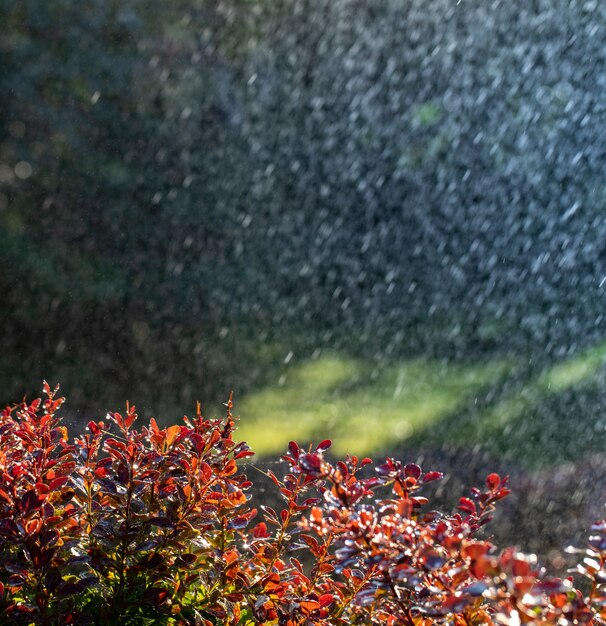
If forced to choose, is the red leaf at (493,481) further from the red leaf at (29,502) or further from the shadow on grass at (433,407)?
the shadow on grass at (433,407)

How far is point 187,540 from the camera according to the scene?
1038 mm

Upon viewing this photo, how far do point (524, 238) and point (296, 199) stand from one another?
166 cm

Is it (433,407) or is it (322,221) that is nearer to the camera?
(433,407)

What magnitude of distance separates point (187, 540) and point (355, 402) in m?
3.37

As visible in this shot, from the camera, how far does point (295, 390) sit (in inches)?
174

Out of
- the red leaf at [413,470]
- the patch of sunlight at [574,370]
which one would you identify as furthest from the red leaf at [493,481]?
the patch of sunlight at [574,370]

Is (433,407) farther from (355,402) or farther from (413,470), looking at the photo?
(413,470)

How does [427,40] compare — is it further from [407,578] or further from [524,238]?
[407,578]

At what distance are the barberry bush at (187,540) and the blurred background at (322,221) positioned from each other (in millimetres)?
2455

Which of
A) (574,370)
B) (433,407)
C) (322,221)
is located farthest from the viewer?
(322,221)

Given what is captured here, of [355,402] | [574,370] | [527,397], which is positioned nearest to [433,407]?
[355,402]

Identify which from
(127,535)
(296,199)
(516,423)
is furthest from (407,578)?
(296,199)

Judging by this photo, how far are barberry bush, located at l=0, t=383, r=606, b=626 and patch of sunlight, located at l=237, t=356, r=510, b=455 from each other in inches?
98.5

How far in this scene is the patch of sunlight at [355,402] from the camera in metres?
3.86
